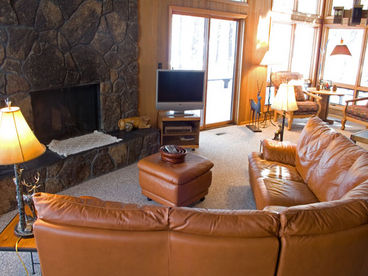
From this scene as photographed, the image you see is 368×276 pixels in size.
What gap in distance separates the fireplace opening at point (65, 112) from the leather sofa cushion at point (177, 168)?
148cm

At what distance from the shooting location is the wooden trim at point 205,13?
17.1 ft

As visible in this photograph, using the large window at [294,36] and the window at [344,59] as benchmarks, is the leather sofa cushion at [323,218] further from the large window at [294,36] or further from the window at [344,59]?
the window at [344,59]

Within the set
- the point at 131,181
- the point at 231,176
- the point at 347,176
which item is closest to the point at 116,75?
the point at 131,181

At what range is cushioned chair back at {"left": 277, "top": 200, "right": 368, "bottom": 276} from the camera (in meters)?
1.63

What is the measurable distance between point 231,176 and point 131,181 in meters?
1.27

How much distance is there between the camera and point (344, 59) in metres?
7.56

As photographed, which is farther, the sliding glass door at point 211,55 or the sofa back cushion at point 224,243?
the sliding glass door at point 211,55

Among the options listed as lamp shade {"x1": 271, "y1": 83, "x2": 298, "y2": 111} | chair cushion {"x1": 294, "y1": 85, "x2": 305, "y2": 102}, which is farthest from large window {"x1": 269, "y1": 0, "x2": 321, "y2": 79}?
lamp shade {"x1": 271, "y1": 83, "x2": 298, "y2": 111}

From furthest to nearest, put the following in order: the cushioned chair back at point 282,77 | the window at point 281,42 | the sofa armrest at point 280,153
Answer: the window at point 281,42 < the cushioned chair back at point 282,77 < the sofa armrest at point 280,153

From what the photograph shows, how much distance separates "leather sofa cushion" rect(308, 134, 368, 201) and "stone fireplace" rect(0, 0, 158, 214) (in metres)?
2.45

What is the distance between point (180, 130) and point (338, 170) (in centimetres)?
270

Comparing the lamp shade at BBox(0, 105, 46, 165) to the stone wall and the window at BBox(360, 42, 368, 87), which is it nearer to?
the stone wall

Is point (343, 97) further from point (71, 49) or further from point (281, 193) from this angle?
point (71, 49)

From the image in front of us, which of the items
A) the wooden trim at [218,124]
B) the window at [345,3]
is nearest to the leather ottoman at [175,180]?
the wooden trim at [218,124]
